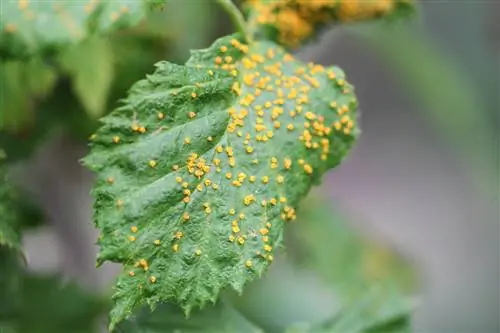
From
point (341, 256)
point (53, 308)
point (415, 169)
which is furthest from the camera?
point (415, 169)

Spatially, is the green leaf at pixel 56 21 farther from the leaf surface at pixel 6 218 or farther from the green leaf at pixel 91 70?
the green leaf at pixel 91 70

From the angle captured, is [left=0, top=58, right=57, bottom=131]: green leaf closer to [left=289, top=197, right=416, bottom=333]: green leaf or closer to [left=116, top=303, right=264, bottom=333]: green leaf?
[left=116, top=303, right=264, bottom=333]: green leaf

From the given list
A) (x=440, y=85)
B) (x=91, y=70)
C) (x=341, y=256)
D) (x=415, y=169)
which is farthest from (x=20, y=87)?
(x=415, y=169)

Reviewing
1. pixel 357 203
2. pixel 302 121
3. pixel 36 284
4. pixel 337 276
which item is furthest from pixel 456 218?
pixel 302 121

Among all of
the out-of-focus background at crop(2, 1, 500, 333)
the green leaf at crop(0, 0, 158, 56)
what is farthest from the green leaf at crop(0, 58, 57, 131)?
the green leaf at crop(0, 0, 158, 56)

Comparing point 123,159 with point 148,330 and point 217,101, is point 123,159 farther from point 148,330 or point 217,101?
point 148,330

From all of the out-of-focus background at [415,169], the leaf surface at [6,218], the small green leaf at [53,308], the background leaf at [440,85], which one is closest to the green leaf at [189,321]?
the leaf surface at [6,218]

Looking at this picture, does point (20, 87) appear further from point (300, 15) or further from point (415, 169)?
point (415, 169)
